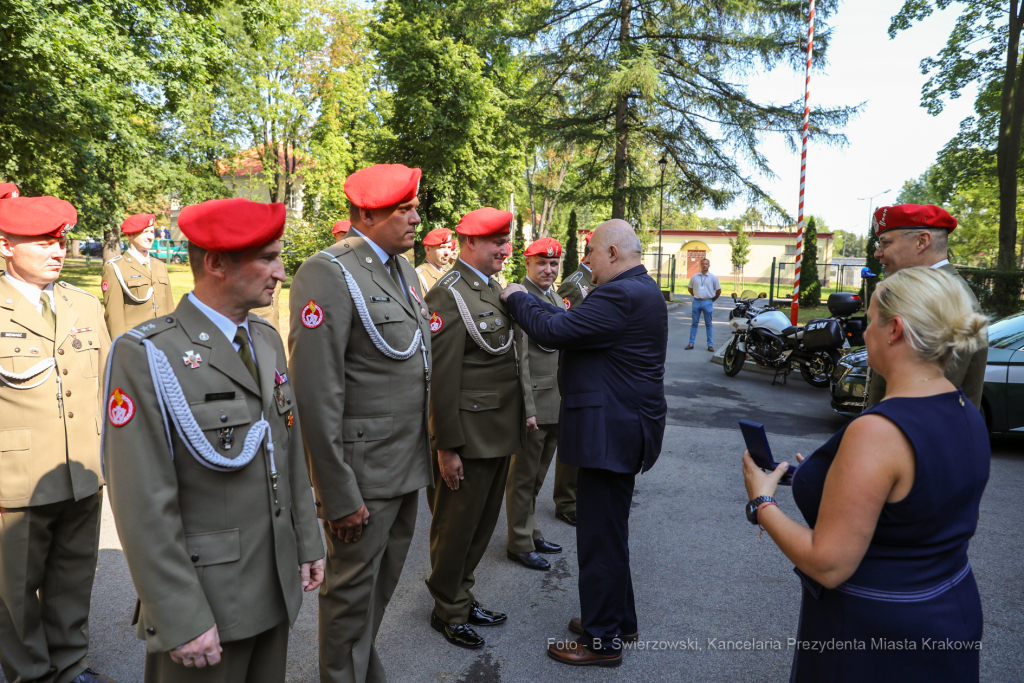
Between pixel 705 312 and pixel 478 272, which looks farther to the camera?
pixel 705 312

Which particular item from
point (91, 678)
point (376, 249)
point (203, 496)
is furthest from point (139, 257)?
point (203, 496)

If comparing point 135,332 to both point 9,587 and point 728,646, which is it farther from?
point 728,646

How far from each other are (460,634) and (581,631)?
636 mm

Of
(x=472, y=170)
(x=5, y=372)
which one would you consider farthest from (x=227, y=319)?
(x=472, y=170)

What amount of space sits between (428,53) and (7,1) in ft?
56.2

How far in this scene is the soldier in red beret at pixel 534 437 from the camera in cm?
441

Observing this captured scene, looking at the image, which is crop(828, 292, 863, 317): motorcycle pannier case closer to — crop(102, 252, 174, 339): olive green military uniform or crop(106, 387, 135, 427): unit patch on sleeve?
crop(102, 252, 174, 339): olive green military uniform

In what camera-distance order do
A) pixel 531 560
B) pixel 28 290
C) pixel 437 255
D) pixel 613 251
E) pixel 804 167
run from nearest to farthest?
1. pixel 28 290
2. pixel 613 251
3. pixel 531 560
4. pixel 437 255
5. pixel 804 167

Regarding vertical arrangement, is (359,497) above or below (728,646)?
above

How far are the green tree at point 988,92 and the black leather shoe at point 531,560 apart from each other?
58.9 ft

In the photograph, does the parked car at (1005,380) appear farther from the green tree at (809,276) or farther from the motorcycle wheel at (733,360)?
the green tree at (809,276)

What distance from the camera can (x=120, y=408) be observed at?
1.79 meters

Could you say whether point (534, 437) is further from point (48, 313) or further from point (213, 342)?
point (213, 342)

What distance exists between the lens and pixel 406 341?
2.83m
